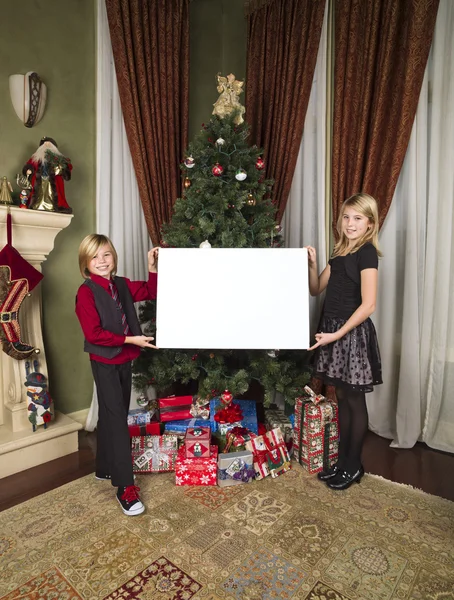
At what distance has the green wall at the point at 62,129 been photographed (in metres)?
2.35

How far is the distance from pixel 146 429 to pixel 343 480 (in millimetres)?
1045

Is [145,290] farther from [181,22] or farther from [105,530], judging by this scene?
[181,22]

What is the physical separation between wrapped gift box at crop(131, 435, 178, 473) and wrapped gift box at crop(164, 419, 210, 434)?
0.12 meters

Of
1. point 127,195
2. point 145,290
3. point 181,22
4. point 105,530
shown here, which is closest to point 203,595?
point 105,530

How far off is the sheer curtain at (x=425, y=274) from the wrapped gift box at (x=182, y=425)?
1216 millimetres

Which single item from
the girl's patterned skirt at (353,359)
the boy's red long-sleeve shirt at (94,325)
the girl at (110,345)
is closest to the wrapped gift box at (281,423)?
the girl's patterned skirt at (353,359)

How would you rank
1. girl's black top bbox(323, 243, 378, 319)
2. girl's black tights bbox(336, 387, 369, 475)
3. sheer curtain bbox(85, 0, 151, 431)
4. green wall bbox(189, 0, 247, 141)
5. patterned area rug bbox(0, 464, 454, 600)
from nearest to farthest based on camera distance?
patterned area rug bbox(0, 464, 454, 600)
girl's black top bbox(323, 243, 378, 319)
girl's black tights bbox(336, 387, 369, 475)
sheer curtain bbox(85, 0, 151, 431)
green wall bbox(189, 0, 247, 141)

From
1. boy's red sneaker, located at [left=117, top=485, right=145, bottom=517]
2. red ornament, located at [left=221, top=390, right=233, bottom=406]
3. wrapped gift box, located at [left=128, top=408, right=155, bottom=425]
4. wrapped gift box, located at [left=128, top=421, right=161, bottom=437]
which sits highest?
red ornament, located at [left=221, top=390, right=233, bottom=406]

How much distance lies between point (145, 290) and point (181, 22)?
7.06 ft

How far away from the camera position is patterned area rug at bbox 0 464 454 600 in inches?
55.1

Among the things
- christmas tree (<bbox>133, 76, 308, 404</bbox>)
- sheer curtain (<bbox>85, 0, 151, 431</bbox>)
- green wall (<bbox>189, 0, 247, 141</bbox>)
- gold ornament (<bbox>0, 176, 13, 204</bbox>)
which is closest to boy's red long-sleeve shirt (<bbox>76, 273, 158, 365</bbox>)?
christmas tree (<bbox>133, 76, 308, 404</bbox>)

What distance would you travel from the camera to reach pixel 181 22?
2986 mm

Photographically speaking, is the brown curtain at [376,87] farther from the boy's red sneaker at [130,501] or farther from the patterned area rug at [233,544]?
the boy's red sneaker at [130,501]

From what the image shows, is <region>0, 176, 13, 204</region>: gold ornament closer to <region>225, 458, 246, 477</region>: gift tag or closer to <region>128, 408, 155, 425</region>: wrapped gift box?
<region>128, 408, 155, 425</region>: wrapped gift box
